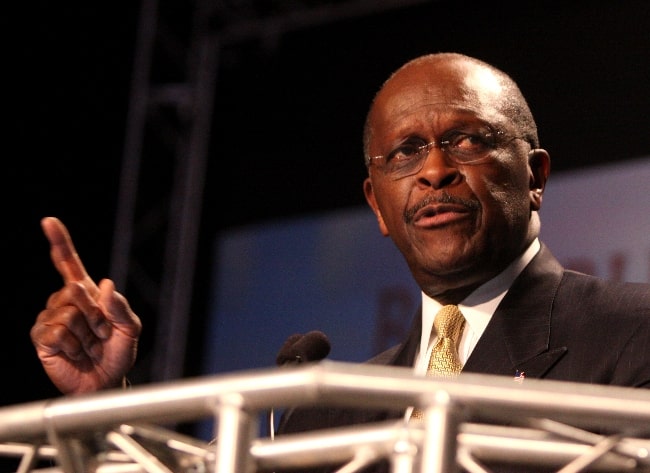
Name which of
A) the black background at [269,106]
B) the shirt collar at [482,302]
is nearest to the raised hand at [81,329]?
the shirt collar at [482,302]

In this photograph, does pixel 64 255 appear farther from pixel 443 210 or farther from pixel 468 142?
pixel 468 142

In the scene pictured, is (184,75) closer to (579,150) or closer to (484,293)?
(579,150)

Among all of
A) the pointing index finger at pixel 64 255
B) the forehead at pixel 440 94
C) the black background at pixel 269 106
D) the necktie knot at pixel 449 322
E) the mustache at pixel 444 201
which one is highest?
the black background at pixel 269 106

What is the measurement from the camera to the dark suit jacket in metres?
1.93

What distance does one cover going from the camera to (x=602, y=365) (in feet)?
6.34

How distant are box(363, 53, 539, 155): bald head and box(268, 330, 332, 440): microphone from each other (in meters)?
0.78

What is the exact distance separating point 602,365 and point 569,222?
2.44 meters

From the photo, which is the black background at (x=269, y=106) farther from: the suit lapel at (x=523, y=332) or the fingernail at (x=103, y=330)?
the fingernail at (x=103, y=330)

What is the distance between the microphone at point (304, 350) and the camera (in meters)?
1.77

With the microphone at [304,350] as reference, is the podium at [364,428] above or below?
below

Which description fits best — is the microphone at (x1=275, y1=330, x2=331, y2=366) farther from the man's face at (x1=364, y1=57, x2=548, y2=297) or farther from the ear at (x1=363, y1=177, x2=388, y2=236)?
the ear at (x1=363, y1=177, x2=388, y2=236)

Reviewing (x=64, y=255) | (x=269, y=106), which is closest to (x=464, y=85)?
(x=64, y=255)

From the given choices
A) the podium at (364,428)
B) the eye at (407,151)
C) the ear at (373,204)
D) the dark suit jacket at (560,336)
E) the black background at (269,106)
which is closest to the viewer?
the podium at (364,428)

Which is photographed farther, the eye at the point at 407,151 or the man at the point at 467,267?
the eye at the point at 407,151
